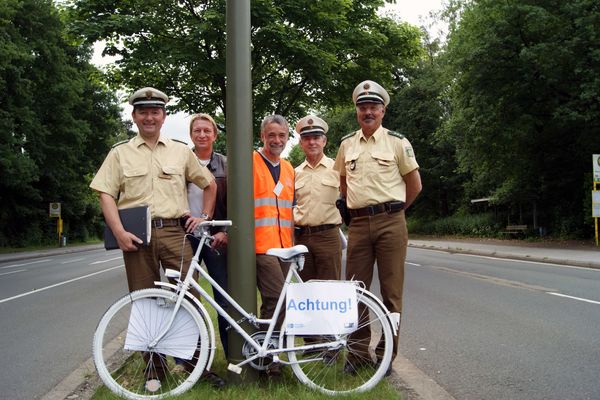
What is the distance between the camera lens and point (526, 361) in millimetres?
5164

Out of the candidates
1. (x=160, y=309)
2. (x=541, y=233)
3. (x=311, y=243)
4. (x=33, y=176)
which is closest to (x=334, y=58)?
(x=311, y=243)

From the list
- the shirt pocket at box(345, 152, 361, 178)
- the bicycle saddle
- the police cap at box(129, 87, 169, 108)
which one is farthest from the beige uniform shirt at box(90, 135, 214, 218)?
the shirt pocket at box(345, 152, 361, 178)

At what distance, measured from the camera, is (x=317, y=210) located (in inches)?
203

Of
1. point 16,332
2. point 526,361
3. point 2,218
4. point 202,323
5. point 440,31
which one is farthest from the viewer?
point 440,31

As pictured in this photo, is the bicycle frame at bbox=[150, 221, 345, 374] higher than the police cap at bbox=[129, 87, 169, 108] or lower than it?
lower

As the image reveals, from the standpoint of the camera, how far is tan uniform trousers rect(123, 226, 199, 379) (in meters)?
3.94

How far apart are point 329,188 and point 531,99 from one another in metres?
21.3

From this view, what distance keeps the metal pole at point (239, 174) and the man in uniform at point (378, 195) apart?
85cm

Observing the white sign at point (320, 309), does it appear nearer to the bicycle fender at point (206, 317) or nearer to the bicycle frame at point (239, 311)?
the bicycle frame at point (239, 311)

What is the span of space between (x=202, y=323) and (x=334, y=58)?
33.6ft

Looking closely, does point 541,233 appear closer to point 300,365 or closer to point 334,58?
point 334,58

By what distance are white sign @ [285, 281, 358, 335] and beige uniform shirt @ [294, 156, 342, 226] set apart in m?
1.44

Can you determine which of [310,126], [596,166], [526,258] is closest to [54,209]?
[526,258]

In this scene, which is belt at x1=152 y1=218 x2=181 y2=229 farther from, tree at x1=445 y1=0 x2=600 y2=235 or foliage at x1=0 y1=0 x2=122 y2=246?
foliage at x1=0 y1=0 x2=122 y2=246
